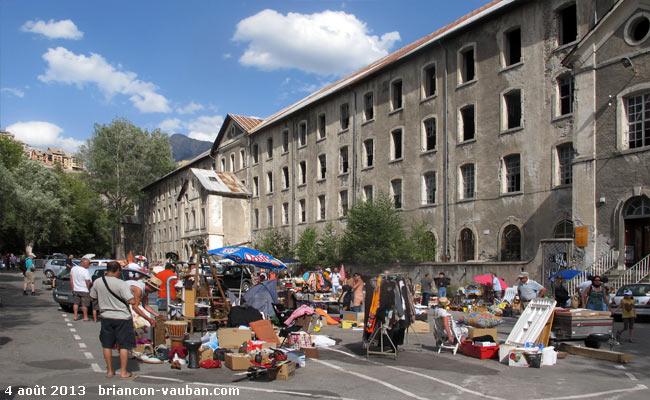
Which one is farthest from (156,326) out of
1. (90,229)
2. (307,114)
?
(90,229)

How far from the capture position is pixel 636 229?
21.8 m

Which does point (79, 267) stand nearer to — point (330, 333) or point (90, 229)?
point (330, 333)

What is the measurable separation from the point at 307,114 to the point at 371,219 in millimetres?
15327

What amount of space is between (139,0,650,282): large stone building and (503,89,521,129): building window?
0.16 ft

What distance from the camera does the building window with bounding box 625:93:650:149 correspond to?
21.4 m

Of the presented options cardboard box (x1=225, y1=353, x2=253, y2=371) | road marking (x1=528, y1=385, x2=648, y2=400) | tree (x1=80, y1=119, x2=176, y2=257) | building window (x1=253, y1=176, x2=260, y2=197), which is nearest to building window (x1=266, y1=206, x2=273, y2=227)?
building window (x1=253, y1=176, x2=260, y2=197)

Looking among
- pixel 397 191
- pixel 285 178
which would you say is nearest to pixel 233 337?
pixel 397 191

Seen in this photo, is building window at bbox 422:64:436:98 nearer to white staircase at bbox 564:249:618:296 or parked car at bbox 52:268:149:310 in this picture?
white staircase at bbox 564:249:618:296

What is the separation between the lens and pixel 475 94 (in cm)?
3022

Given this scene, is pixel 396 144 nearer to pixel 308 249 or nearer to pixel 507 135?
pixel 507 135

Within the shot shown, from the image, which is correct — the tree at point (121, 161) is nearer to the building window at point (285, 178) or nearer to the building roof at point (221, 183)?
the building roof at point (221, 183)

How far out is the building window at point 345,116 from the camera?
134 feet

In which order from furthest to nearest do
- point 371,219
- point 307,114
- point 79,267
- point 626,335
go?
1. point 307,114
2. point 371,219
3. point 79,267
4. point 626,335

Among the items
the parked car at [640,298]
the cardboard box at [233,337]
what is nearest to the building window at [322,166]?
the parked car at [640,298]
